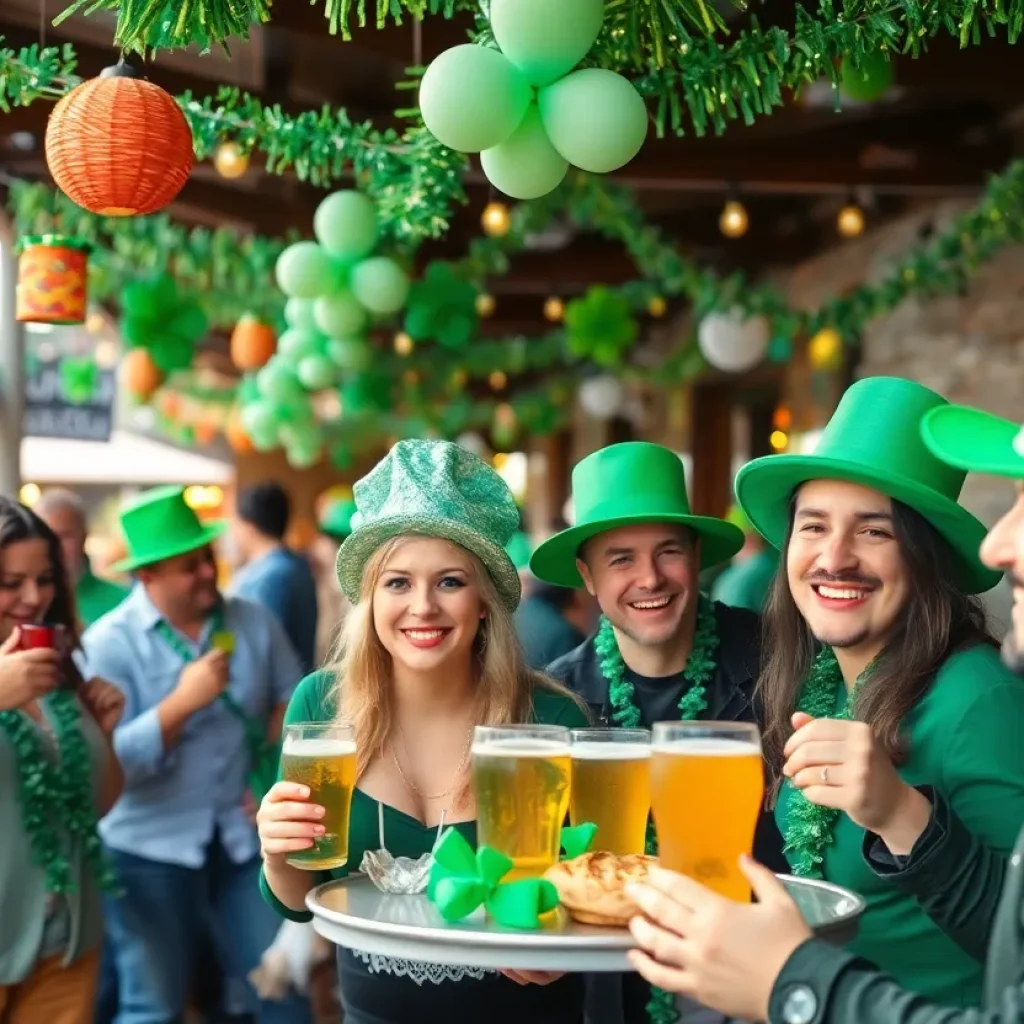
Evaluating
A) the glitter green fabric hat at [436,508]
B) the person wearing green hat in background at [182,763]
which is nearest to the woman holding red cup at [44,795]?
the person wearing green hat in background at [182,763]

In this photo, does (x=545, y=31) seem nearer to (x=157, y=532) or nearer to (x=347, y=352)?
(x=157, y=532)

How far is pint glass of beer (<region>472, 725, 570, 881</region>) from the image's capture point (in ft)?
5.44

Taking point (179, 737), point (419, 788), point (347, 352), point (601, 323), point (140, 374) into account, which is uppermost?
point (601, 323)

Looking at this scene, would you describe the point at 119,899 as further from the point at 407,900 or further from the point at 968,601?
the point at 968,601

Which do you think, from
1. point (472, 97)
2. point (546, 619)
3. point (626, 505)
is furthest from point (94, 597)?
point (472, 97)

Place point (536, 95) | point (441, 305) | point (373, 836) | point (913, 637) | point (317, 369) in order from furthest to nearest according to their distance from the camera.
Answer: point (317, 369) < point (441, 305) < point (536, 95) < point (373, 836) < point (913, 637)

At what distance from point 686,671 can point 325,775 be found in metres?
1.21

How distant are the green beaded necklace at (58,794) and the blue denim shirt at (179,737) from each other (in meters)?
0.63

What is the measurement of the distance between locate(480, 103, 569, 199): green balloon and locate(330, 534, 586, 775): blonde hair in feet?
2.25

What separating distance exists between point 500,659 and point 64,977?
1.25 m

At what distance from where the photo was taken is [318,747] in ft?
6.38

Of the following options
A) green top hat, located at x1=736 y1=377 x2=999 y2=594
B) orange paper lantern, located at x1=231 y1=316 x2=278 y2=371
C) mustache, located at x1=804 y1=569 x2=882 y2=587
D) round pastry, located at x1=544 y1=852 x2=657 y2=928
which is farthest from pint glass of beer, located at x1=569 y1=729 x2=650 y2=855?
orange paper lantern, located at x1=231 y1=316 x2=278 y2=371

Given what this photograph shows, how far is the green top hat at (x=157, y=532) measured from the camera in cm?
414

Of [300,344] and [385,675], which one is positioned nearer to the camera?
[385,675]
